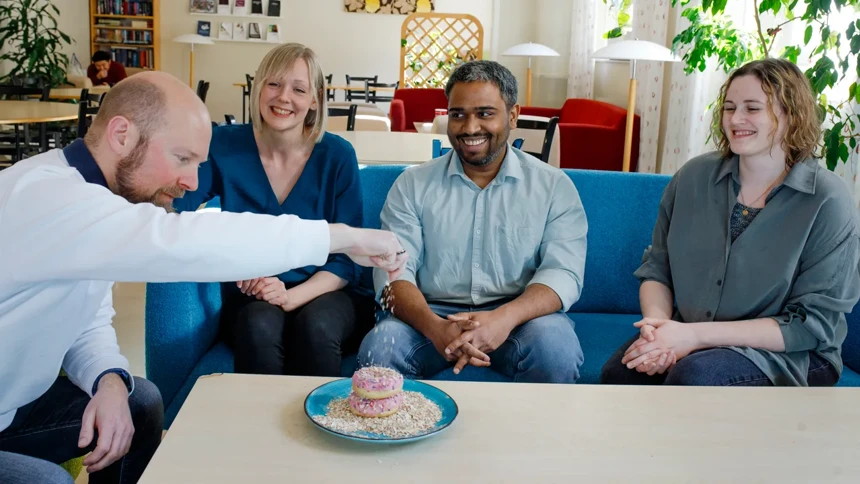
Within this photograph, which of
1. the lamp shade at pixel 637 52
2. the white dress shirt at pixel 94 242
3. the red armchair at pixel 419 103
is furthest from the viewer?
the red armchair at pixel 419 103

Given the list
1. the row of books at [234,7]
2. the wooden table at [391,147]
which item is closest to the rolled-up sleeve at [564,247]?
the wooden table at [391,147]

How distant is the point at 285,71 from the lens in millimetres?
2301

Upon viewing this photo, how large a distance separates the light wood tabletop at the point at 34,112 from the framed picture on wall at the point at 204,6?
5.18m

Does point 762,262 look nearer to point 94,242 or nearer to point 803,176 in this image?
point 803,176

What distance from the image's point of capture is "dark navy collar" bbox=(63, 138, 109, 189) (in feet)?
4.48

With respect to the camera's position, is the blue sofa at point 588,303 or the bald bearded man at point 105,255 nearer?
the bald bearded man at point 105,255

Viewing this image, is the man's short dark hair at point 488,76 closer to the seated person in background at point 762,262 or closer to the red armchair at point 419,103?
the seated person in background at point 762,262

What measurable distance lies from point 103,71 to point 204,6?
2.11 metres

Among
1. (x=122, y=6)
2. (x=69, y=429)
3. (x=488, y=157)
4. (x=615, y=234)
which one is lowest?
(x=69, y=429)

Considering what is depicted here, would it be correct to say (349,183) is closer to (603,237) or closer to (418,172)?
(418,172)

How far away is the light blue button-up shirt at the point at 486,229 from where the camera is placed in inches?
87.3

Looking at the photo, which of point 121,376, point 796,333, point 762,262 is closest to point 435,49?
point 762,262

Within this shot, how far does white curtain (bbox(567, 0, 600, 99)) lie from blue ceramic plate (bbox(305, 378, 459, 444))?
6575 millimetres

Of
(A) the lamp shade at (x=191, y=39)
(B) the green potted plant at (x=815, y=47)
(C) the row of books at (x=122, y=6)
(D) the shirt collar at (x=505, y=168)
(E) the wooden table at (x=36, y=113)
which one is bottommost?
(E) the wooden table at (x=36, y=113)
